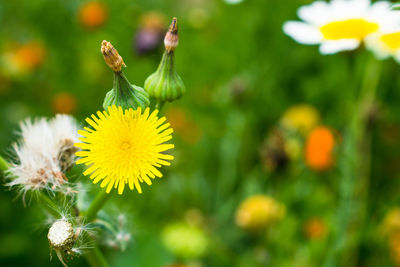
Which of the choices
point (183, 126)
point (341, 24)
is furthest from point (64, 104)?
point (341, 24)

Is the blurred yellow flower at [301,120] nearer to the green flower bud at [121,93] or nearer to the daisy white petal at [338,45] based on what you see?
the daisy white petal at [338,45]

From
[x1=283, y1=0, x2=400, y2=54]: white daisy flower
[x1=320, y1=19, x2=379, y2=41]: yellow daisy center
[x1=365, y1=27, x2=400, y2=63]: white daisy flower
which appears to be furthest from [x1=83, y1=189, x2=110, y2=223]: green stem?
[x1=365, y1=27, x2=400, y2=63]: white daisy flower

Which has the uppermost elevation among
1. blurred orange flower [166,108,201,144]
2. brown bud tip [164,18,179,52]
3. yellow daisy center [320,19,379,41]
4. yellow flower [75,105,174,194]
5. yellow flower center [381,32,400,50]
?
blurred orange flower [166,108,201,144]

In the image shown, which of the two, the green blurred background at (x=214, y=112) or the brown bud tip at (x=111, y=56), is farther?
the green blurred background at (x=214, y=112)

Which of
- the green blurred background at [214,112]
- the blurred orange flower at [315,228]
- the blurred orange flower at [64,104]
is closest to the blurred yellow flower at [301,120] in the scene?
the green blurred background at [214,112]

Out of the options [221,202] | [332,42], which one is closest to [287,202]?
[221,202]

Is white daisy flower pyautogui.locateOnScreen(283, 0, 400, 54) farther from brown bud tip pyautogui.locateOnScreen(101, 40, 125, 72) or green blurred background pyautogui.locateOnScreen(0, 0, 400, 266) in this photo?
brown bud tip pyautogui.locateOnScreen(101, 40, 125, 72)
